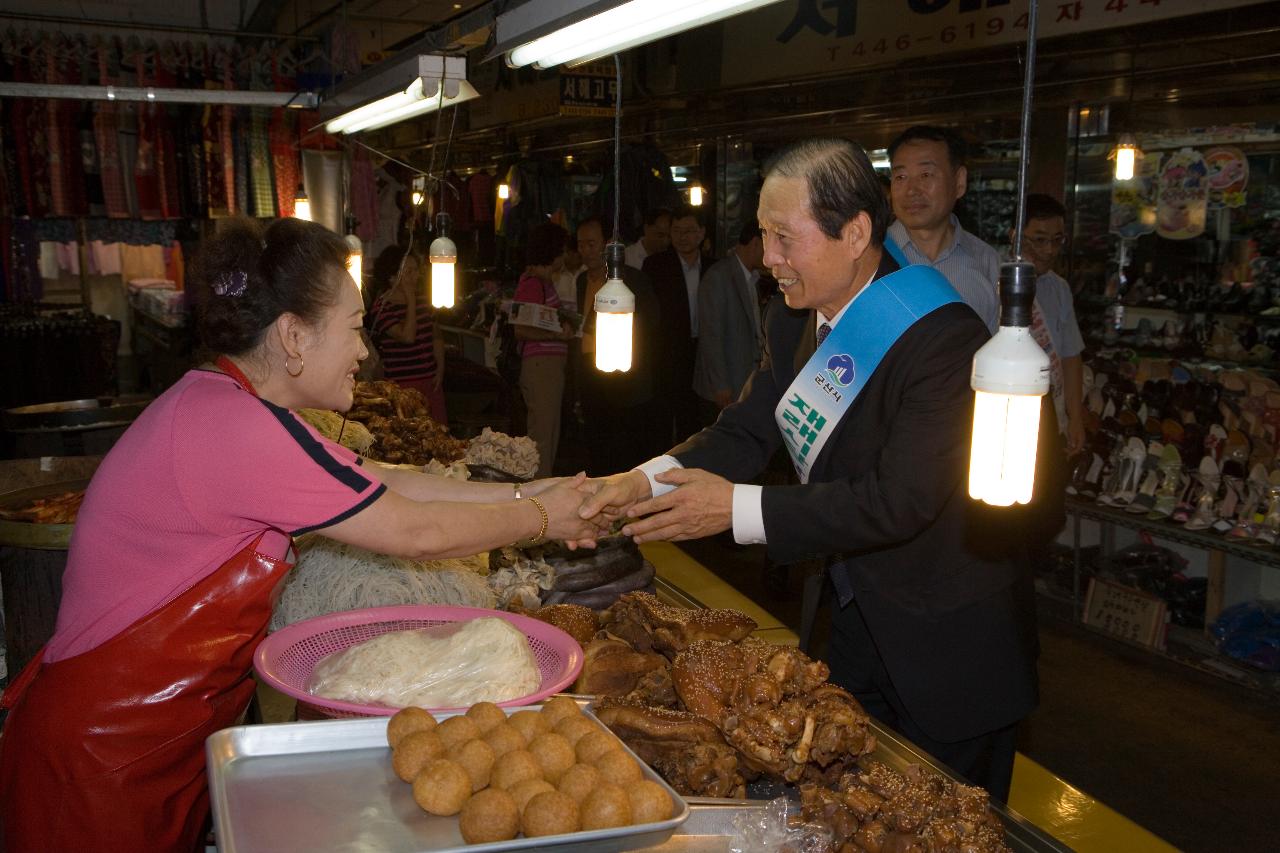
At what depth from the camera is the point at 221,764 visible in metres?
1.82

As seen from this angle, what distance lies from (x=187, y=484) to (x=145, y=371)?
39.8 ft

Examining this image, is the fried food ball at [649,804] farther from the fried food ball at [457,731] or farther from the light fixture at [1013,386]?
the light fixture at [1013,386]

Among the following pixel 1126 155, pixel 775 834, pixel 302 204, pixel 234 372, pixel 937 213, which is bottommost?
pixel 775 834

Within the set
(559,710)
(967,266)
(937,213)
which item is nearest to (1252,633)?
(967,266)

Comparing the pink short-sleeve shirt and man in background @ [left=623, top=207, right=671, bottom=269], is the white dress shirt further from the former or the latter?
man in background @ [left=623, top=207, right=671, bottom=269]

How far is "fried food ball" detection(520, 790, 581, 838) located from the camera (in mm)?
1609

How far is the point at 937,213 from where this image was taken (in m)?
4.15

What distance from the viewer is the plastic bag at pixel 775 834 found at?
1.77 m

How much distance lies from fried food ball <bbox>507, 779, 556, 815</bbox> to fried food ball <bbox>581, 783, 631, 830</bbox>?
0.07 m

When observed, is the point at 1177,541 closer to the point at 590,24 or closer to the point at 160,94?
the point at 590,24

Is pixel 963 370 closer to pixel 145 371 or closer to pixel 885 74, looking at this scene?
pixel 885 74

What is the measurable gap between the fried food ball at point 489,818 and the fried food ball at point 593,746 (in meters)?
0.18

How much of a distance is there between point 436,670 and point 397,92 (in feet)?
8.46

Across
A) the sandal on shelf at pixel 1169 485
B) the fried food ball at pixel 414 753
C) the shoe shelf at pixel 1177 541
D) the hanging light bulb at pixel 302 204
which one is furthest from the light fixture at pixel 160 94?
the sandal on shelf at pixel 1169 485
